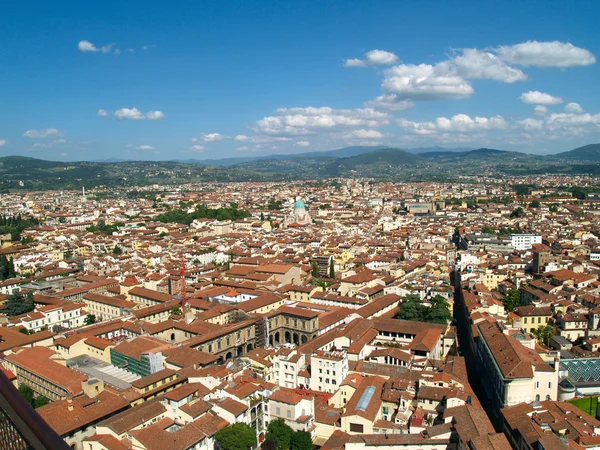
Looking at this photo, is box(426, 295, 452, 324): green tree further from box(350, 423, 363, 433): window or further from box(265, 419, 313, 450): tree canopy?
box(265, 419, 313, 450): tree canopy

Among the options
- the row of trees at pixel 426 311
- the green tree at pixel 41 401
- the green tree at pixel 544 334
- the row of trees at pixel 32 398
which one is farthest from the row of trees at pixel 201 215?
the green tree at pixel 544 334

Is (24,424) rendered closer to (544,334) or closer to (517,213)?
(544,334)

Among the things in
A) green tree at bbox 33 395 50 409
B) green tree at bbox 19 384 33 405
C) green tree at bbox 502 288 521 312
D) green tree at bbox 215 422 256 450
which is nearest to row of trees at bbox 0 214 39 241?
green tree at bbox 19 384 33 405

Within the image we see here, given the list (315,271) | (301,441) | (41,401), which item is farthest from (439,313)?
(41,401)

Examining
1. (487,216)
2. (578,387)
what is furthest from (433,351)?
(487,216)

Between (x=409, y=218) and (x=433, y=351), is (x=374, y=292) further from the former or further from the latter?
(x=409, y=218)

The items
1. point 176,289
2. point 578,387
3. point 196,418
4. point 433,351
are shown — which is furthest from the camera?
point 176,289
